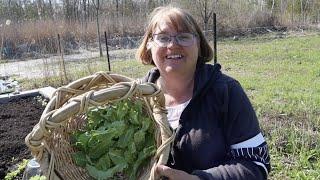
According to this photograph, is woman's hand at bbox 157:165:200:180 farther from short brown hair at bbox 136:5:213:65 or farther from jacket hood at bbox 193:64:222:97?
short brown hair at bbox 136:5:213:65

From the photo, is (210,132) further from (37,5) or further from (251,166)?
(37,5)

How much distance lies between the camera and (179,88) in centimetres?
167

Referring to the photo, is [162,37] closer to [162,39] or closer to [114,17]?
[162,39]

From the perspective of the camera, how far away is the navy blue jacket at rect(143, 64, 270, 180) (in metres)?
1.42

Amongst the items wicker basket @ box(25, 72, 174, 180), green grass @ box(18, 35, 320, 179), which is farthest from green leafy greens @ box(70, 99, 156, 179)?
green grass @ box(18, 35, 320, 179)

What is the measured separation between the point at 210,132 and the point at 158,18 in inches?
22.4

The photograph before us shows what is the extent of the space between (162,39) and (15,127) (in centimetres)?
344

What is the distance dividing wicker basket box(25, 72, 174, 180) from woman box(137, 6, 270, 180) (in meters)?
0.18

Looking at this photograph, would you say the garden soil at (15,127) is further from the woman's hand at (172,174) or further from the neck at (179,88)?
the woman's hand at (172,174)

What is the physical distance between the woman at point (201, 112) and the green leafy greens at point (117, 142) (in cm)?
19

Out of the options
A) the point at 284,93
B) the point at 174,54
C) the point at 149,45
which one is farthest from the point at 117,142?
the point at 284,93

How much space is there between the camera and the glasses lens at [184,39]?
5.14 ft

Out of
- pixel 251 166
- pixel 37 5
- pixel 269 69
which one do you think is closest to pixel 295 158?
pixel 251 166

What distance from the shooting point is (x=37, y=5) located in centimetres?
2147
